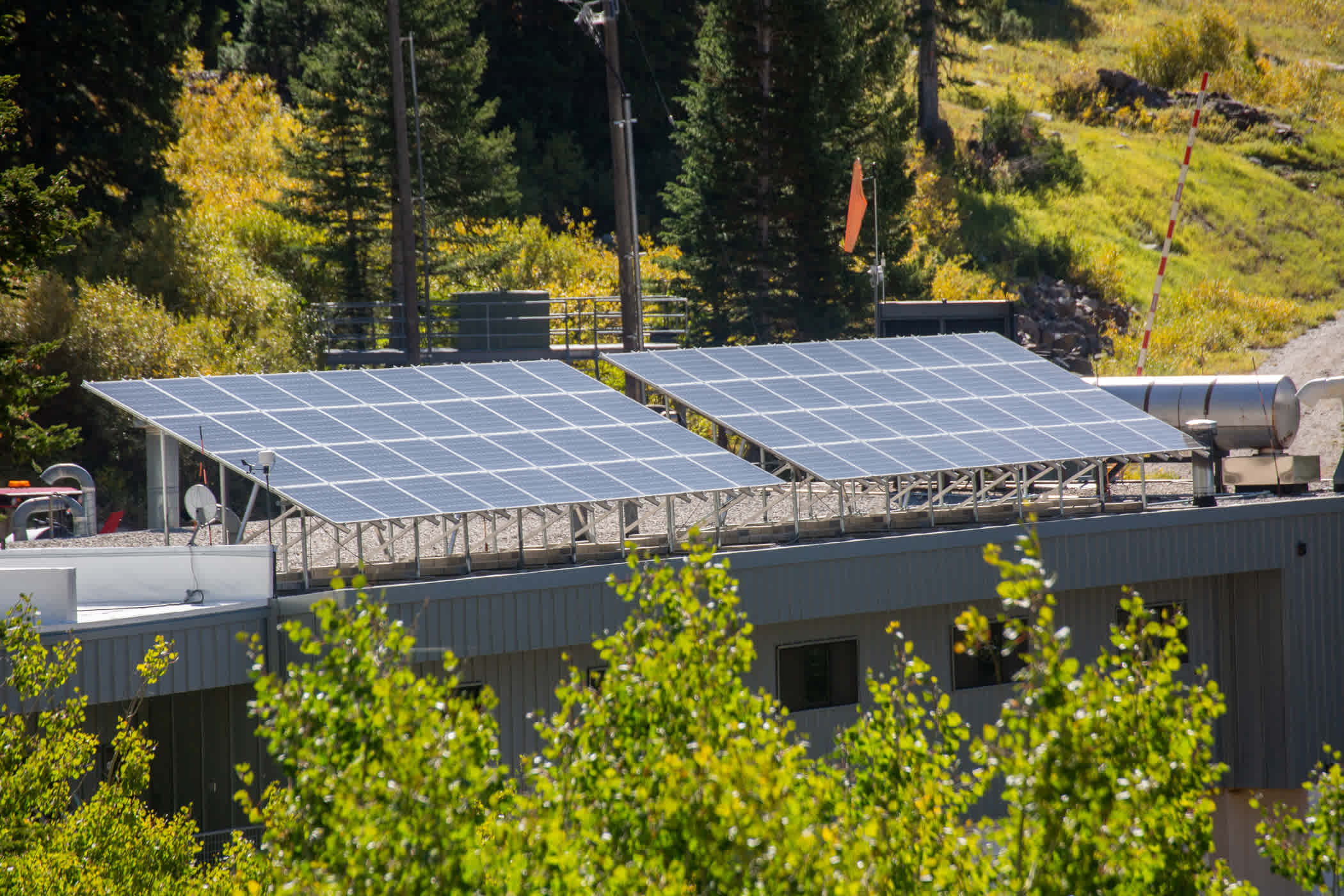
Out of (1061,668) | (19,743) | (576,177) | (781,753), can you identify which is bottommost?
(19,743)

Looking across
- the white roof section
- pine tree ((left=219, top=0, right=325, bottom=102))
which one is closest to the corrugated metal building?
the white roof section

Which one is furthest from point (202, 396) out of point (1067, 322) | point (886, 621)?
point (1067, 322)

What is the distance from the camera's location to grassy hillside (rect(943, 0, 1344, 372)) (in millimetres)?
54562

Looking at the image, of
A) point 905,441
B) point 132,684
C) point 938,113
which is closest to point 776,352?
point 905,441

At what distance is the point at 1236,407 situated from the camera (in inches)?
966

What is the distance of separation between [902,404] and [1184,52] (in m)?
58.3

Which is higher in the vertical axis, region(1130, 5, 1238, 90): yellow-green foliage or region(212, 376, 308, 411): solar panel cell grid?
region(1130, 5, 1238, 90): yellow-green foliage

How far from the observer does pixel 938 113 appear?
224 feet

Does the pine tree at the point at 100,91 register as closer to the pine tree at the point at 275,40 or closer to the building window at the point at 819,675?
the pine tree at the point at 275,40

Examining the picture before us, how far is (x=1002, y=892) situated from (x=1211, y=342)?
160 ft

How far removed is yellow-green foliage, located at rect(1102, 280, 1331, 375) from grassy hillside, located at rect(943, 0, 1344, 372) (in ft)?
0.23

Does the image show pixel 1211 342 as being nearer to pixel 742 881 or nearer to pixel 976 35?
pixel 976 35

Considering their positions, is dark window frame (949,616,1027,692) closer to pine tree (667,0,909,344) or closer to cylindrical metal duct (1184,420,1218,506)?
cylindrical metal duct (1184,420,1218,506)

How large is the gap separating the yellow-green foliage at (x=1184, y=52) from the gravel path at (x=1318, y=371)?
72.2 feet
